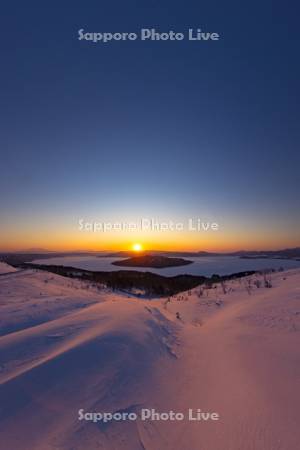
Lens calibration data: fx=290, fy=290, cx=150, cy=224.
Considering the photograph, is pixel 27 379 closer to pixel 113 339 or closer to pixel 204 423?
pixel 113 339

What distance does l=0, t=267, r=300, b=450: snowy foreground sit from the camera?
Answer: 7.19 feet

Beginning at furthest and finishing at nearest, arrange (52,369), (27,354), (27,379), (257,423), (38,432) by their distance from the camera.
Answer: (27,354) → (52,369) → (27,379) → (257,423) → (38,432)

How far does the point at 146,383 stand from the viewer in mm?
Answer: 2945

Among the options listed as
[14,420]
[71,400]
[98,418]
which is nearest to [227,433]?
[98,418]

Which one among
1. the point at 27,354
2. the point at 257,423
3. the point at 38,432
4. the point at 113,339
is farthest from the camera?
the point at 113,339

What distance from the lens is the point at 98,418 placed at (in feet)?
7.77

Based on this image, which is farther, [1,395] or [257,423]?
[1,395]

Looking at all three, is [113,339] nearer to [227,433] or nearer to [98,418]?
[98,418]

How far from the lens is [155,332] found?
4500 millimetres

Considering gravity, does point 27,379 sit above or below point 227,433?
above

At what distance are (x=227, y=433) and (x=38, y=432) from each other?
144 cm

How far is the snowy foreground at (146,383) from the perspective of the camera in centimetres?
219

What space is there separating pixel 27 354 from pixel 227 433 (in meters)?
2.29

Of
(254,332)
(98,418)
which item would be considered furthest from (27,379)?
(254,332)
